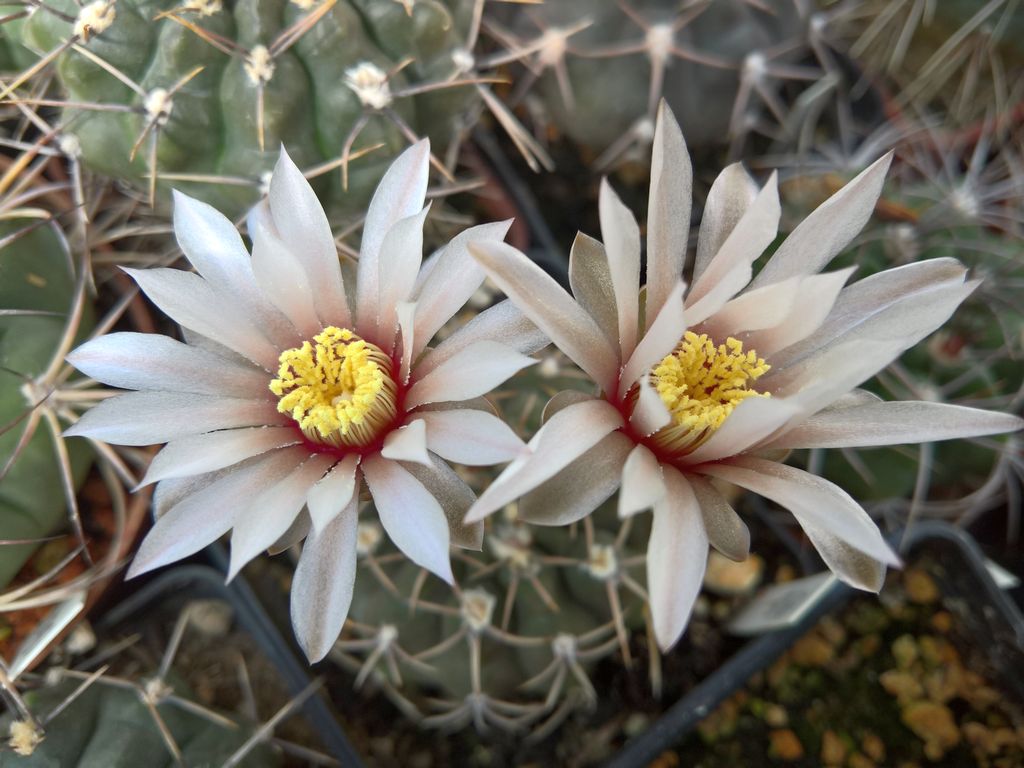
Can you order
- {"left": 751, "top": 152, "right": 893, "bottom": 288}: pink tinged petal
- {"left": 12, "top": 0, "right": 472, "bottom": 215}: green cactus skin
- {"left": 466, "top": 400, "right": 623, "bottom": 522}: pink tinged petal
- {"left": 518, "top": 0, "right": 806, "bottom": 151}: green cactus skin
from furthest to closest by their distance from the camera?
{"left": 518, "top": 0, "right": 806, "bottom": 151}: green cactus skin → {"left": 12, "top": 0, "right": 472, "bottom": 215}: green cactus skin → {"left": 751, "top": 152, "right": 893, "bottom": 288}: pink tinged petal → {"left": 466, "top": 400, "right": 623, "bottom": 522}: pink tinged petal

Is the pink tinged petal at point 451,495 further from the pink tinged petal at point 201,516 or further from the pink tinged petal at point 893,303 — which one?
the pink tinged petal at point 893,303

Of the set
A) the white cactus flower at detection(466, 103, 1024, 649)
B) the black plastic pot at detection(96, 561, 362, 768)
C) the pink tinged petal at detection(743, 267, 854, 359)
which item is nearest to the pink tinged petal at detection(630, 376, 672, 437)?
the white cactus flower at detection(466, 103, 1024, 649)

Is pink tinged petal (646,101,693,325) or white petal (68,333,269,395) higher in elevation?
white petal (68,333,269,395)

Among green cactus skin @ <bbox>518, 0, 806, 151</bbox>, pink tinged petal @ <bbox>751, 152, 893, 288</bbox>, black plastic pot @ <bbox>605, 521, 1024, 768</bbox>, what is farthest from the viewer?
green cactus skin @ <bbox>518, 0, 806, 151</bbox>

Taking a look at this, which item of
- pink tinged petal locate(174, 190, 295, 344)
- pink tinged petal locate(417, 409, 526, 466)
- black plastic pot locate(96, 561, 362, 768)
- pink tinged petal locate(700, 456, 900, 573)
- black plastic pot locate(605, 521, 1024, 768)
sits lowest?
black plastic pot locate(605, 521, 1024, 768)

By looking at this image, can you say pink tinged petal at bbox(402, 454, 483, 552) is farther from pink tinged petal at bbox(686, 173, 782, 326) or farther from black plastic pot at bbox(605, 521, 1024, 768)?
black plastic pot at bbox(605, 521, 1024, 768)

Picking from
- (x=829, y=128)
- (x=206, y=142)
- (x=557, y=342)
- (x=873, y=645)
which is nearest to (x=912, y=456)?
(x=873, y=645)

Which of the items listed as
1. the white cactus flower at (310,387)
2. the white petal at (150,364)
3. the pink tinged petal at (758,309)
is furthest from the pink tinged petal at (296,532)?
the pink tinged petal at (758,309)
